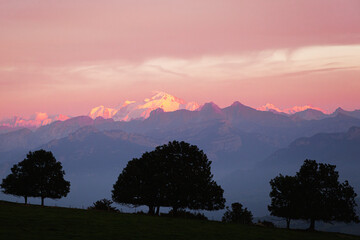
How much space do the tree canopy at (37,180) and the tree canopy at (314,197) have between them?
158 ft

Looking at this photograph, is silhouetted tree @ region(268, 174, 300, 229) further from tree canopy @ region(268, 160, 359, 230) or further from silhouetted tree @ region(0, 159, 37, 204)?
silhouetted tree @ region(0, 159, 37, 204)

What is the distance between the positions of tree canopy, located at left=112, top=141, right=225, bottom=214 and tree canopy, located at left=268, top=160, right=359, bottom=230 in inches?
513

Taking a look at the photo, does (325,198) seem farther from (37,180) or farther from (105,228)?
(37,180)

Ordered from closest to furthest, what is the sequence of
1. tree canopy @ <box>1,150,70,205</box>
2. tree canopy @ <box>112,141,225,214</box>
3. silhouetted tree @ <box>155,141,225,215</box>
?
1. silhouetted tree @ <box>155,141,225,215</box>
2. tree canopy @ <box>112,141,225,214</box>
3. tree canopy @ <box>1,150,70,205</box>

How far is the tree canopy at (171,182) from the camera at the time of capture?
321 feet

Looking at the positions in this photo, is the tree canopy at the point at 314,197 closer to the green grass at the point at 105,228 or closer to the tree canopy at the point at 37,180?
the green grass at the point at 105,228

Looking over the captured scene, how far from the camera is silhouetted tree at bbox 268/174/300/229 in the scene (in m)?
97.6

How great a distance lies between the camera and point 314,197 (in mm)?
96312

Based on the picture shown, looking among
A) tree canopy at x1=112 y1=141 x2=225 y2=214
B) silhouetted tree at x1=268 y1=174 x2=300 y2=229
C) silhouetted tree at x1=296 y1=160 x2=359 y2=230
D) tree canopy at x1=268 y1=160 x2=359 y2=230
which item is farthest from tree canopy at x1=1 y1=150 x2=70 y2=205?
silhouetted tree at x1=296 y1=160 x2=359 y2=230

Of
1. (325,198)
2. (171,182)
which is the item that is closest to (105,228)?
(171,182)

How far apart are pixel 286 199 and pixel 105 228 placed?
48.7 meters

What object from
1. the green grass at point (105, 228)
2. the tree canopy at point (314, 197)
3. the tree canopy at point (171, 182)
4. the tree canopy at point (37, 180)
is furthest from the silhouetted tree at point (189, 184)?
the tree canopy at point (37, 180)

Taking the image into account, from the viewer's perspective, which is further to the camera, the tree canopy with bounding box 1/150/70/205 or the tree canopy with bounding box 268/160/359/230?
the tree canopy with bounding box 1/150/70/205

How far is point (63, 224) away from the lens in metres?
63.8
